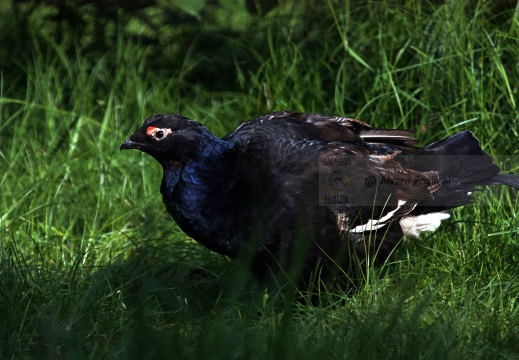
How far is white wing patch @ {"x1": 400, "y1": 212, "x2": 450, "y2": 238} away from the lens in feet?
12.4

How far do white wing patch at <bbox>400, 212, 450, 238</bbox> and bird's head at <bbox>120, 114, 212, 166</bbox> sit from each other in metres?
1.03

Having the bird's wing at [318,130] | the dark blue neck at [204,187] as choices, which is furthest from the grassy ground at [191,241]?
the bird's wing at [318,130]

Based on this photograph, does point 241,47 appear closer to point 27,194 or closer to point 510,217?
point 27,194

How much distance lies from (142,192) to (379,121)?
Answer: 1404mm

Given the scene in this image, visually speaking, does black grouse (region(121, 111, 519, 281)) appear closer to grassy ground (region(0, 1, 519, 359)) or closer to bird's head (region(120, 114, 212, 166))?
bird's head (region(120, 114, 212, 166))

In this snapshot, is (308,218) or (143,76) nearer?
(308,218)

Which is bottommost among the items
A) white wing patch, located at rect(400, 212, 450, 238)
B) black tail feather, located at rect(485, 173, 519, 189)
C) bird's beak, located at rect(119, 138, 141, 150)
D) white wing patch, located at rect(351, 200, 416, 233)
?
white wing patch, located at rect(400, 212, 450, 238)

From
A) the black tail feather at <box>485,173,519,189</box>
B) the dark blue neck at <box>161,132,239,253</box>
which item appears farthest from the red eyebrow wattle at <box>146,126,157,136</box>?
the black tail feather at <box>485,173,519,189</box>

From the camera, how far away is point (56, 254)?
160 inches

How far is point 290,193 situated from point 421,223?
0.73 m

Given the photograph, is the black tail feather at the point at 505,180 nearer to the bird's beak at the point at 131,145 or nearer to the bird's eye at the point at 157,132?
the bird's eye at the point at 157,132

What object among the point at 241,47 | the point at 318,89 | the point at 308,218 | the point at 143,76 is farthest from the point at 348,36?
the point at 308,218

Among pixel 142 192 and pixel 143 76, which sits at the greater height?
pixel 143 76

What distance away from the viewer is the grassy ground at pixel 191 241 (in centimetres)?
293
